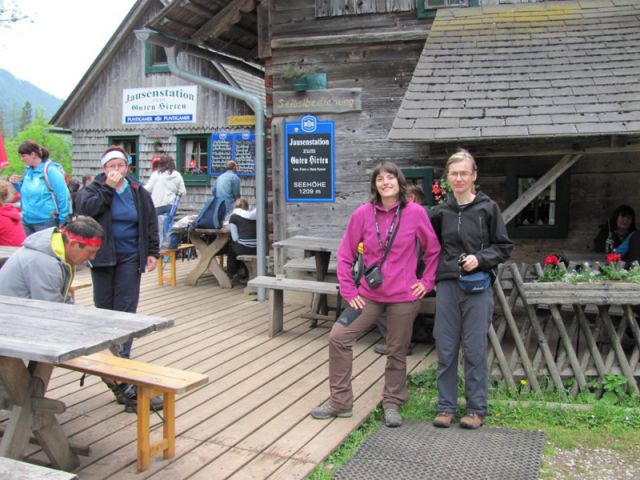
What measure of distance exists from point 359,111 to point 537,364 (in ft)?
14.0

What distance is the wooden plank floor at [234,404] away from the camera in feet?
12.6

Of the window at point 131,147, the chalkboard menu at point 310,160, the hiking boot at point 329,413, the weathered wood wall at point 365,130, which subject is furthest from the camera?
the window at point 131,147

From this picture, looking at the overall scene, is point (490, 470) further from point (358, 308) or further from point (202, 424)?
point (202, 424)

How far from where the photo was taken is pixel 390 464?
3.90 meters

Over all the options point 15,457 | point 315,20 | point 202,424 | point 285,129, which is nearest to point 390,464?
point 202,424

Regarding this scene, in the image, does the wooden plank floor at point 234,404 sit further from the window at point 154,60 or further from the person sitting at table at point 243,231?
the window at point 154,60

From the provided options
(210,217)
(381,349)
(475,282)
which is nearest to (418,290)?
(475,282)

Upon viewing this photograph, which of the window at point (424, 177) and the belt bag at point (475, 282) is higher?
the window at point (424, 177)

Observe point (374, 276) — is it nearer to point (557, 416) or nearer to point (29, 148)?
point (557, 416)

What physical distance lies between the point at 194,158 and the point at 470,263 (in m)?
13.5

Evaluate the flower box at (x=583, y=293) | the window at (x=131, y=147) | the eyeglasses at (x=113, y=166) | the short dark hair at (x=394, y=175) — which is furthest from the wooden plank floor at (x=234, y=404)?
the window at (x=131, y=147)

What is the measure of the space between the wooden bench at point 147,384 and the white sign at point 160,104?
44.0 feet

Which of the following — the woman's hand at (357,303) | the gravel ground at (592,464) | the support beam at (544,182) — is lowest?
the gravel ground at (592,464)

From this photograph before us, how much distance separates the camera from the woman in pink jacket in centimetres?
445
